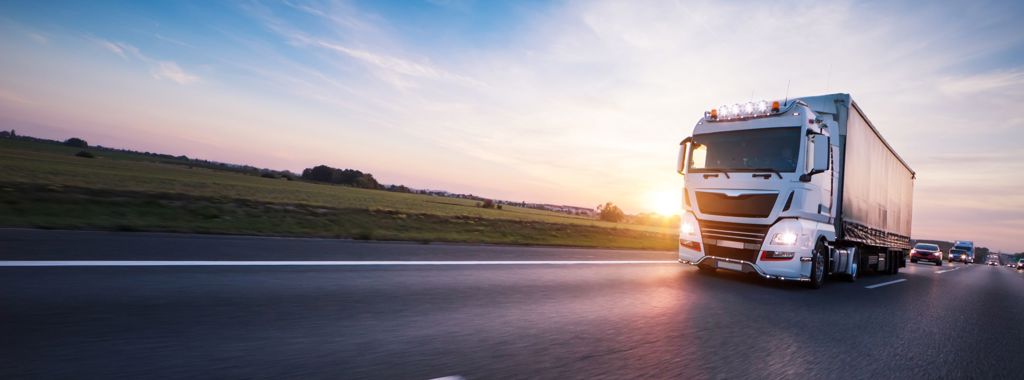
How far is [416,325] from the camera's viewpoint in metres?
3.83

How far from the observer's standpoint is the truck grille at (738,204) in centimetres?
887

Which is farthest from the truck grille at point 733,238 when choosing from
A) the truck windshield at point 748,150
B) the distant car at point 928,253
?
the distant car at point 928,253

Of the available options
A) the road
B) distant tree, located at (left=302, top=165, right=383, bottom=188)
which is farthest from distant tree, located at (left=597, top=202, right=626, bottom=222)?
the road

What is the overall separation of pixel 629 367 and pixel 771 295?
5.56 meters

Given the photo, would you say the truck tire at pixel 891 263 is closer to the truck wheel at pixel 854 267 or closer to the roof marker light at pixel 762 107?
the truck wheel at pixel 854 267

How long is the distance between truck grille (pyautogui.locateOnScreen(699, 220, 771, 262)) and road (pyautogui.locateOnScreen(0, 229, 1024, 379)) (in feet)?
5.14

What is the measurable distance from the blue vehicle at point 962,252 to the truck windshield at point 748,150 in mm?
62626

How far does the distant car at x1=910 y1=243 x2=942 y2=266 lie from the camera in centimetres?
3538

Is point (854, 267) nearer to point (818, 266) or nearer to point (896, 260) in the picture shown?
point (818, 266)

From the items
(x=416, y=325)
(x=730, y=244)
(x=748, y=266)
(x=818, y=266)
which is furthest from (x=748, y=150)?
(x=416, y=325)

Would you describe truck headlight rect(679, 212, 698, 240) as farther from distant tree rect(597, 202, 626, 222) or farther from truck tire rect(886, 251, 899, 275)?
distant tree rect(597, 202, 626, 222)

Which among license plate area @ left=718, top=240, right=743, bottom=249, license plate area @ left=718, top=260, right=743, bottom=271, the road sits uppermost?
license plate area @ left=718, top=240, right=743, bottom=249

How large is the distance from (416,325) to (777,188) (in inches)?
292

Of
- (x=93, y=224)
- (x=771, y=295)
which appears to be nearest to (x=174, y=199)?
(x=93, y=224)
